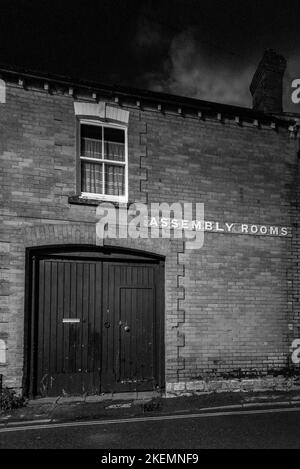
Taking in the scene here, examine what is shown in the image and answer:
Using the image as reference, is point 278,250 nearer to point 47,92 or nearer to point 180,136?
point 180,136

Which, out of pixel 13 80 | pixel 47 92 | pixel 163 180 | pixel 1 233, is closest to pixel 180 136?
pixel 163 180

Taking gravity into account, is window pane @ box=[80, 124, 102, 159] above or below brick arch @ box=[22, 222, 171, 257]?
above

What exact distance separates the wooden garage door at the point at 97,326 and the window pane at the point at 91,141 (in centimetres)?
229

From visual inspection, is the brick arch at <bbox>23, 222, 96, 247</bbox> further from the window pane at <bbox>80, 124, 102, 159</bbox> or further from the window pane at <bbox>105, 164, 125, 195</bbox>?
the window pane at <bbox>80, 124, 102, 159</bbox>

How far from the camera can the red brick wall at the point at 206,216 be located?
8297mm

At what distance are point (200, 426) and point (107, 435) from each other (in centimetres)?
139

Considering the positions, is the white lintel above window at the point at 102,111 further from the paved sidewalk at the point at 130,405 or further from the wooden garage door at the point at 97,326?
the paved sidewalk at the point at 130,405

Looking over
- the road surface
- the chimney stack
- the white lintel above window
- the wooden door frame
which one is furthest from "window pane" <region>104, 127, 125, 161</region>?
the road surface

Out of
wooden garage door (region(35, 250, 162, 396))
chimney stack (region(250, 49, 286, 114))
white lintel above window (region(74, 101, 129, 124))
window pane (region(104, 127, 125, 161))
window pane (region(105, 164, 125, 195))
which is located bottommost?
wooden garage door (region(35, 250, 162, 396))

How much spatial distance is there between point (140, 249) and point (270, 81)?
18.9ft

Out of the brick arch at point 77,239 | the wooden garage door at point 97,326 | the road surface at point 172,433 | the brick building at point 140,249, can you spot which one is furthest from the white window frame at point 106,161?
the road surface at point 172,433

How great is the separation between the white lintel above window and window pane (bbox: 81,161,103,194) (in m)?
1.03

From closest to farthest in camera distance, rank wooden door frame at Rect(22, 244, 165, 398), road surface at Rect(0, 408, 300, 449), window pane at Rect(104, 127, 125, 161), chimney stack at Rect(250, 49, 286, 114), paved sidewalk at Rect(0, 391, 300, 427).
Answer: road surface at Rect(0, 408, 300, 449), paved sidewalk at Rect(0, 391, 300, 427), wooden door frame at Rect(22, 244, 165, 398), window pane at Rect(104, 127, 125, 161), chimney stack at Rect(250, 49, 286, 114)

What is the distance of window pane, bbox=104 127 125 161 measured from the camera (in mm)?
9258
